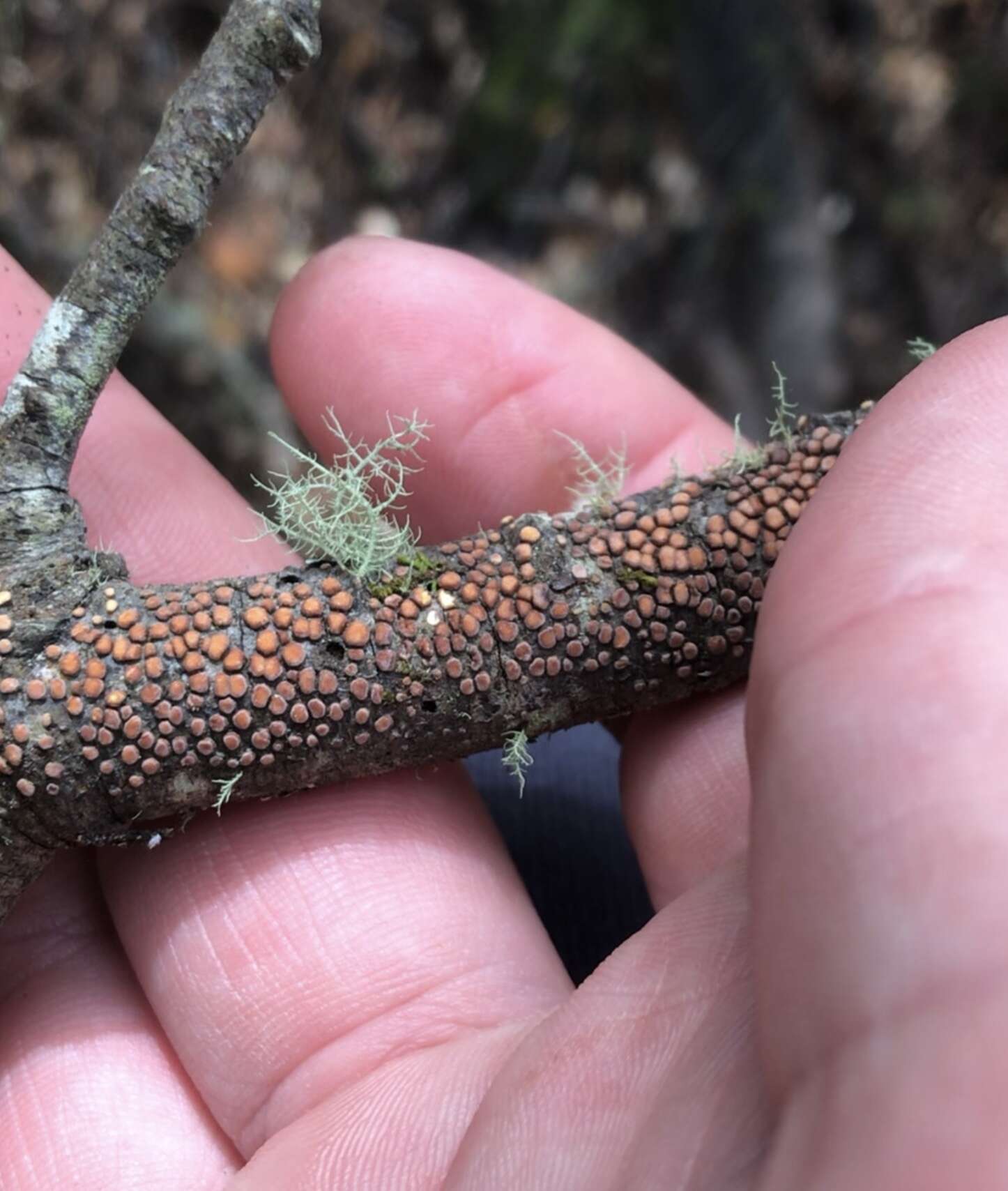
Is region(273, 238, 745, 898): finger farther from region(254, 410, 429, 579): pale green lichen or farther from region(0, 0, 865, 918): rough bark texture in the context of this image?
region(0, 0, 865, 918): rough bark texture

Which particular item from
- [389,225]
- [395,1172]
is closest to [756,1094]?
[395,1172]

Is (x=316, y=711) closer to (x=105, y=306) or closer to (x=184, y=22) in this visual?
(x=105, y=306)

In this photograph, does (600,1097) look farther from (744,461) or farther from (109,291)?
(109,291)

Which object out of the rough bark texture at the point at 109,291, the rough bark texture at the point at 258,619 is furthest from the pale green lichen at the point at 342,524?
the rough bark texture at the point at 109,291

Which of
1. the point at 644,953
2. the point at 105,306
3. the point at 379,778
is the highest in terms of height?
the point at 105,306

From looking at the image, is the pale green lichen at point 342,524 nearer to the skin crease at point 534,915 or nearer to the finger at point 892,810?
the skin crease at point 534,915

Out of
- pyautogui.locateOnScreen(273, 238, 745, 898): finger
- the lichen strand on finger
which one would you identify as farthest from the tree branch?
pyautogui.locateOnScreen(273, 238, 745, 898): finger
